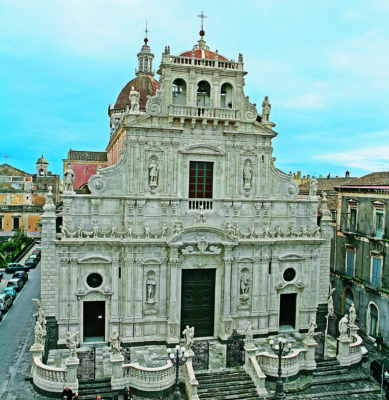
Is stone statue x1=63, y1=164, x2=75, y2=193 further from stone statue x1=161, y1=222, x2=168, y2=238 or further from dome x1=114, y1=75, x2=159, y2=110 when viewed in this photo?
dome x1=114, y1=75, x2=159, y2=110

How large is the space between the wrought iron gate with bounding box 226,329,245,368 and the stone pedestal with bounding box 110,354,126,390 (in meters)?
5.85

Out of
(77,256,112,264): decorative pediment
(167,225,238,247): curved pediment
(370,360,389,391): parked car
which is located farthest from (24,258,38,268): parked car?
(370,360,389,391): parked car

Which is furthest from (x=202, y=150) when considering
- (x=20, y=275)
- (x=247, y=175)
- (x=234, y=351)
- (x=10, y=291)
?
(x=20, y=275)

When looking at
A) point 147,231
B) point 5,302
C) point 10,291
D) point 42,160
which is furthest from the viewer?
point 42,160

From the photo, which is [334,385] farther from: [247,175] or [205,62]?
[205,62]

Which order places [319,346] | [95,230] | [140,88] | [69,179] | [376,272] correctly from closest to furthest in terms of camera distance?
1. [319,346]
2. [69,179]
3. [95,230]
4. [376,272]
5. [140,88]

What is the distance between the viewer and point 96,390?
20.5m

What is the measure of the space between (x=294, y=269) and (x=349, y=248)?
770 cm

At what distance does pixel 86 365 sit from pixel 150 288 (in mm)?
6025

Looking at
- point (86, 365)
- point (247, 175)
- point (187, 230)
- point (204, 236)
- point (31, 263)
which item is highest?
point (247, 175)

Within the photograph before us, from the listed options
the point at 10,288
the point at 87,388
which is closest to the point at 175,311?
the point at 87,388

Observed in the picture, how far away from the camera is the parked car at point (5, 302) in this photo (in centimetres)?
3256

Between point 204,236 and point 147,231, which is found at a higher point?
point 147,231

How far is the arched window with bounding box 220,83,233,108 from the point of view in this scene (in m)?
→ 27.2
